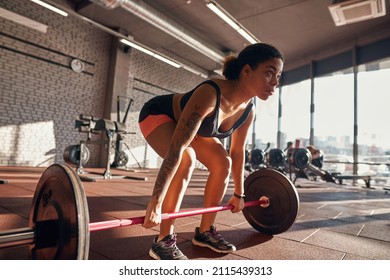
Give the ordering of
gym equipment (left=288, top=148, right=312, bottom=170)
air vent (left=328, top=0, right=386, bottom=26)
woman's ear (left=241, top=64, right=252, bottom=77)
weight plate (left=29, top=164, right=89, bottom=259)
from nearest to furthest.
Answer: weight plate (left=29, top=164, right=89, bottom=259), woman's ear (left=241, top=64, right=252, bottom=77), air vent (left=328, top=0, right=386, bottom=26), gym equipment (left=288, top=148, right=312, bottom=170)

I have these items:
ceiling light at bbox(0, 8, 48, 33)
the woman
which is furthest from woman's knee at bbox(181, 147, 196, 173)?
ceiling light at bbox(0, 8, 48, 33)

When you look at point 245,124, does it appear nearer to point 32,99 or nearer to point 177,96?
point 177,96

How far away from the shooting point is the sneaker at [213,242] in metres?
1.29

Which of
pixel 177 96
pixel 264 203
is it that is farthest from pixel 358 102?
pixel 177 96

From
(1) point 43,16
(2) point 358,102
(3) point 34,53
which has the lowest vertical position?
(2) point 358,102

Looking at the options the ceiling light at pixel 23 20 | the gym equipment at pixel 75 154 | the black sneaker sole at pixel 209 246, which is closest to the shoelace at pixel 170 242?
the black sneaker sole at pixel 209 246

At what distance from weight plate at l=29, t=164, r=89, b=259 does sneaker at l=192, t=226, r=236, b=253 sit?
0.71 meters

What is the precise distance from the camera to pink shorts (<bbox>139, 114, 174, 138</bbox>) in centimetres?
130

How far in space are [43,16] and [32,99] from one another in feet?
6.85

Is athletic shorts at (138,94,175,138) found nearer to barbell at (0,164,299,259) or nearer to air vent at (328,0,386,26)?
barbell at (0,164,299,259)

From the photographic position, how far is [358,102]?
23.6 feet

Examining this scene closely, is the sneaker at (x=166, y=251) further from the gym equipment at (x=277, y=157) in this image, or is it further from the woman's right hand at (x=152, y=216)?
the gym equipment at (x=277, y=157)

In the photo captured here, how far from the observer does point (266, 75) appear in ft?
4.04

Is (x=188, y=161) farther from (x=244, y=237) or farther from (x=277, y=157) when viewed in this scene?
(x=277, y=157)
